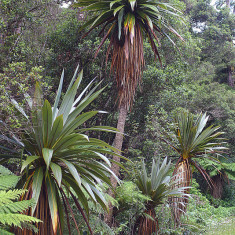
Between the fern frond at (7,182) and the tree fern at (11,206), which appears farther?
the fern frond at (7,182)

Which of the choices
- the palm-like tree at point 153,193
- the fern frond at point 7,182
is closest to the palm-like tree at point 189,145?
the palm-like tree at point 153,193

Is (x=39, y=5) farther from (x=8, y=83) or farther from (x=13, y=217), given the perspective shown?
(x=13, y=217)

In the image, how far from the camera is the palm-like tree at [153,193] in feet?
16.5

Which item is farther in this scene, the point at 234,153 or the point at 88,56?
the point at 234,153

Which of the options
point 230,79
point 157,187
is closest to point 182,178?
point 157,187

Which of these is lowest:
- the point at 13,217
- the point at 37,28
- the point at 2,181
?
the point at 13,217

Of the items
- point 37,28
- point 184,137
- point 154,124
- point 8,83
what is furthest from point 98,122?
point 8,83

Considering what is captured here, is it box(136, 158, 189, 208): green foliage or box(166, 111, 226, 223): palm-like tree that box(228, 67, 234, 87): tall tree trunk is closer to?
box(166, 111, 226, 223): palm-like tree

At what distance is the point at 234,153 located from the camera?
1295cm

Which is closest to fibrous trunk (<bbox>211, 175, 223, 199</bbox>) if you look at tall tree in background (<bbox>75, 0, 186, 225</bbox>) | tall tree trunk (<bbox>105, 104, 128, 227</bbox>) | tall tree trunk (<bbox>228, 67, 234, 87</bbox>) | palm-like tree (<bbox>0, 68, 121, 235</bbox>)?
tall tree trunk (<bbox>228, 67, 234, 87</bbox>)

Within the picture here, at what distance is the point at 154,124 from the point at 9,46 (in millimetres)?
3840

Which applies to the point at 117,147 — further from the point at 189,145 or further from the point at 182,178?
the point at 189,145

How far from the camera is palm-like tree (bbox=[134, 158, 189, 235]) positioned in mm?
5031

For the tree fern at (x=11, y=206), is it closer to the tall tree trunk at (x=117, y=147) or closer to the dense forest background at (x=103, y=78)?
the dense forest background at (x=103, y=78)
